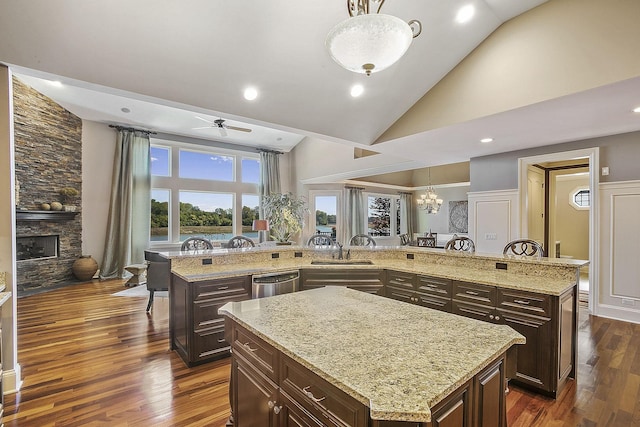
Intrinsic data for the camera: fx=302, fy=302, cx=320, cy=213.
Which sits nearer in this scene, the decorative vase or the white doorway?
the white doorway

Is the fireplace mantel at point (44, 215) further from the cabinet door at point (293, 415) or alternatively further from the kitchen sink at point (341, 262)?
the cabinet door at point (293, 415)

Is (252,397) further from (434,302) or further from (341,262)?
(341,262)

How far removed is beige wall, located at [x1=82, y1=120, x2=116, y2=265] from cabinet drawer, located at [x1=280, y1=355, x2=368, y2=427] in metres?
7.44

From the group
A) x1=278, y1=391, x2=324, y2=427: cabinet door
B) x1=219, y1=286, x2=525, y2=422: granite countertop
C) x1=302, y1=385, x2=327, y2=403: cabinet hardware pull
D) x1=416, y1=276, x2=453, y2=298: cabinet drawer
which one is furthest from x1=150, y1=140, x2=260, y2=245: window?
x1=302, y1=385, x2=327, y2=403: cabinet hardware pull

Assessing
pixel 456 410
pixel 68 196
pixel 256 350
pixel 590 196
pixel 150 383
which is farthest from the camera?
pixel 68 196

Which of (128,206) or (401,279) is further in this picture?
(128,206)

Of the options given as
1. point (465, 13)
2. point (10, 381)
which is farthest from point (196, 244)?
point (465, 13)

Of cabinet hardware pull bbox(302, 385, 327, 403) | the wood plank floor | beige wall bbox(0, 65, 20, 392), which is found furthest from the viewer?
beige wall bbox(0, 65, 20, 392)

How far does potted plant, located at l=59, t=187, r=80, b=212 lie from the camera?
6191 mm

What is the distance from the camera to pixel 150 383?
2.58m

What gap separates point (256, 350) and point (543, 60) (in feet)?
11.9

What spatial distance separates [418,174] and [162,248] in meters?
8.48

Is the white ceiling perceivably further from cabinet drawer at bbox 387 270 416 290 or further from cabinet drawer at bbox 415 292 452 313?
cabinet drawer at bbox 415 292 452 313

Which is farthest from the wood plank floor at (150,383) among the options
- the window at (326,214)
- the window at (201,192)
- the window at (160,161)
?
the window at (326,214)
